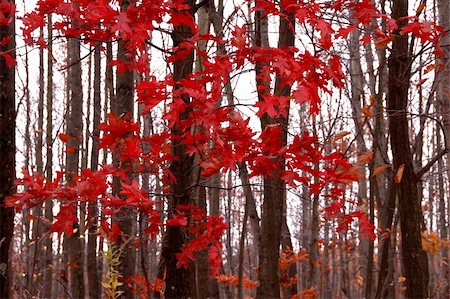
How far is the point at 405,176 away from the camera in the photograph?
4230 millimetres

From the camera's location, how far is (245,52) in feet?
9.53

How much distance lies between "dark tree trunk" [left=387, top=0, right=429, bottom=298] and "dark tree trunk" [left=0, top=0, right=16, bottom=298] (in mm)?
2788

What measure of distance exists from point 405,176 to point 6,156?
2.95 metres

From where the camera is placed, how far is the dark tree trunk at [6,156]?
11.1 ft

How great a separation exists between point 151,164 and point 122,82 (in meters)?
2.13

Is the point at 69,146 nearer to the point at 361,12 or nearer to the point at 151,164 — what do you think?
the point at 151,164

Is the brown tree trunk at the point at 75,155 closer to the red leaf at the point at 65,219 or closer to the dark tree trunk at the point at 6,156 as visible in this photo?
the dark tree trunk at the point at 6,156

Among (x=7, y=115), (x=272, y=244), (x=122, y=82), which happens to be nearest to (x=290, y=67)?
(x=7, y=115)

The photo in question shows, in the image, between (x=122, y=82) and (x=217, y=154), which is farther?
(x=122, y=82)

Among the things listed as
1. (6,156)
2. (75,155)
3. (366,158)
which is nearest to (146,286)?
(6,156)

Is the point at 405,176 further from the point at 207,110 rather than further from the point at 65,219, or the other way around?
the point at 65,219

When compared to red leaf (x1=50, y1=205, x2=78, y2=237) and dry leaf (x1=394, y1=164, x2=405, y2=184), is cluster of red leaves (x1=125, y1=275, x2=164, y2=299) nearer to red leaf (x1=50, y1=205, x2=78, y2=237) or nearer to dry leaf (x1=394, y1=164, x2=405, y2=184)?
red leaf (x1=50, y1=205, x2=78, y2=237)

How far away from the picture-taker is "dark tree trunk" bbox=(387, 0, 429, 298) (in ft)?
13.8

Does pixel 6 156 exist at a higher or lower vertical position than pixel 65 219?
Result: higher
